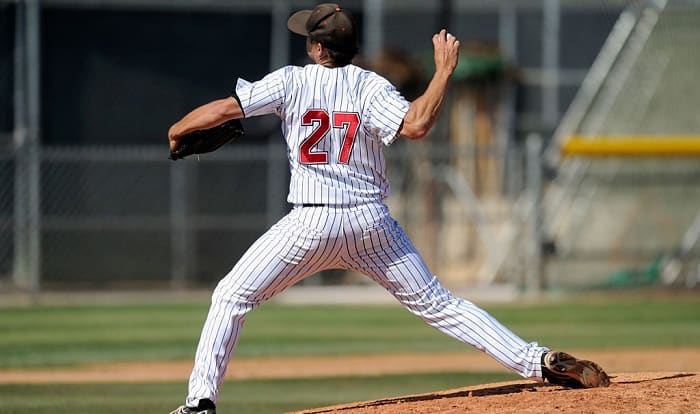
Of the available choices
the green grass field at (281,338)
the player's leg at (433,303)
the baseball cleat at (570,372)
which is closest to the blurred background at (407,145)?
the green grass field at (281,338)

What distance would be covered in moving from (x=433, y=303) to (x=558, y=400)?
79 centimetres

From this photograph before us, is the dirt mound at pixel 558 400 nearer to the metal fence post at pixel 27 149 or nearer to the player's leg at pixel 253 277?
the player's leg at pixel 253 277

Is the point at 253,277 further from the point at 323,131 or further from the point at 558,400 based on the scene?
the point at 558,400

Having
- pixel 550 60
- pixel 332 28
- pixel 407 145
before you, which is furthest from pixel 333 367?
pixel 550 60

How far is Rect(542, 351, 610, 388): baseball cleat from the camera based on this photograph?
5.99 metres

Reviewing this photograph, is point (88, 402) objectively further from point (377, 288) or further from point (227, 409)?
point (377, 288)

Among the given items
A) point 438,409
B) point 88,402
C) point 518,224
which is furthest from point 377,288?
point 438,409

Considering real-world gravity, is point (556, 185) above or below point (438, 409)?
above

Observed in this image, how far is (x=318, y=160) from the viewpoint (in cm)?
573

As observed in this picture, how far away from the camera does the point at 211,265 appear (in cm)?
1991

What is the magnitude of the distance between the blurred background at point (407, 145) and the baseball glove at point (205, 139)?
12.1 meters

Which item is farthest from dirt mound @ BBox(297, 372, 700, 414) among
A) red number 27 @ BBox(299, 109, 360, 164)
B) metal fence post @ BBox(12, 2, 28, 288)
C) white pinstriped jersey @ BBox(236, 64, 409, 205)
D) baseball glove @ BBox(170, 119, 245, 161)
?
metal fence post @ BBox(12, 2, 28, 288)

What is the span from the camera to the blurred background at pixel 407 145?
1830 cm

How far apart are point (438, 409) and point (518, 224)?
12762 mm
